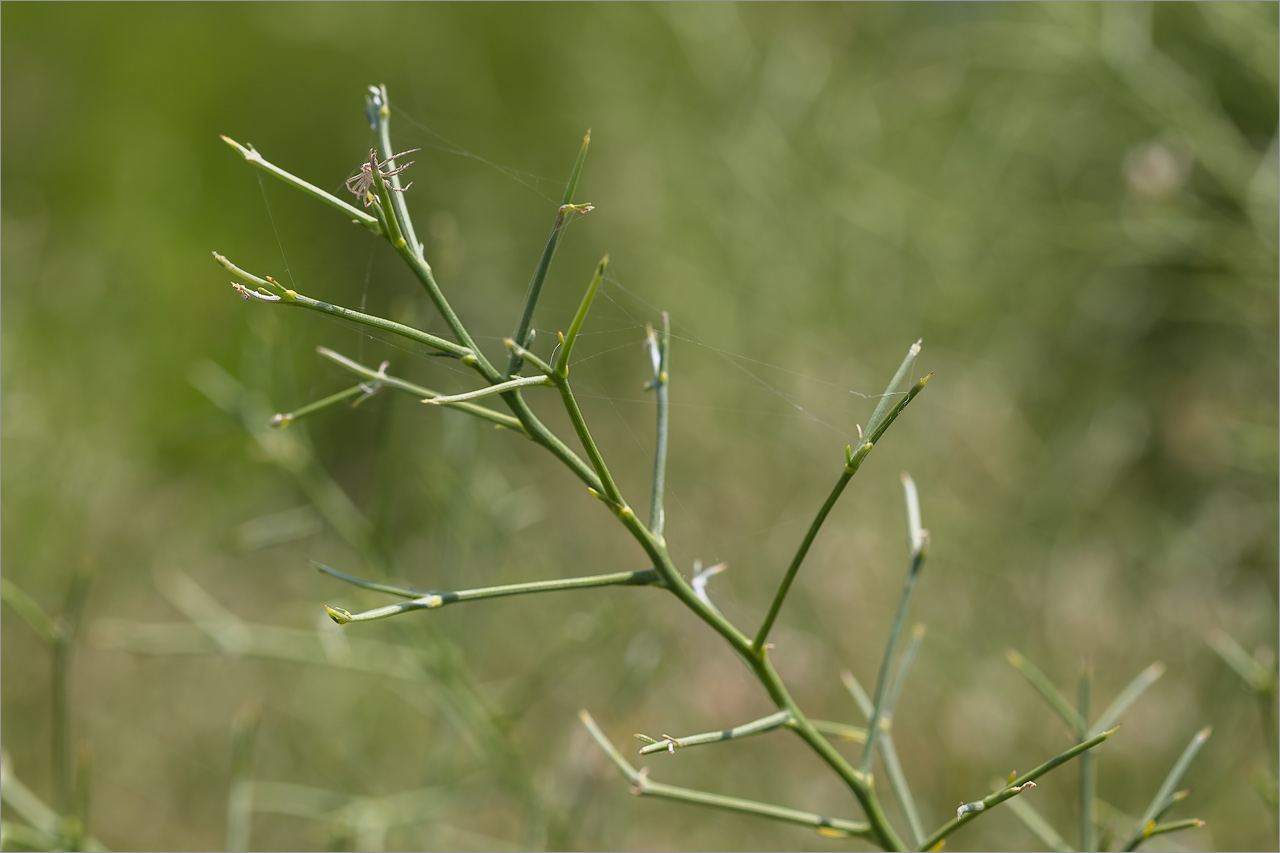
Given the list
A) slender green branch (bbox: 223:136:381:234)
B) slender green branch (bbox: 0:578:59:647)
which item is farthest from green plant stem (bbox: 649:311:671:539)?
slender green branch (bbox: 0:578:59:647)

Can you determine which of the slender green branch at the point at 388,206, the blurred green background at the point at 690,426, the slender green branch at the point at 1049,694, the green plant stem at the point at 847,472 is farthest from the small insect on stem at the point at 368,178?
the slender green branch at the point at 1049,694

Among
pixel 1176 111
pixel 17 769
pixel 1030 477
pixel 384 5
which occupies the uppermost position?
pixel 1176 111

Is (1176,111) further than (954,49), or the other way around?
(954,49)

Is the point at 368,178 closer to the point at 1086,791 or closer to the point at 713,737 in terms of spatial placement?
the point at 713,737

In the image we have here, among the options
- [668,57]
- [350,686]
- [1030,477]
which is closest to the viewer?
[1030,477]

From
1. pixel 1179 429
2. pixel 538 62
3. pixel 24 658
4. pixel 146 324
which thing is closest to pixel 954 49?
pixel 1179 429

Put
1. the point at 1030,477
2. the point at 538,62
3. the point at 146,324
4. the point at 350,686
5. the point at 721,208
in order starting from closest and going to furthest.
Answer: the point at 1030,477
the point at 350,686
the point at 721,208
the point at 146,324
the point at 538,62

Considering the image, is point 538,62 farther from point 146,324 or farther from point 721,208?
point 146,324
